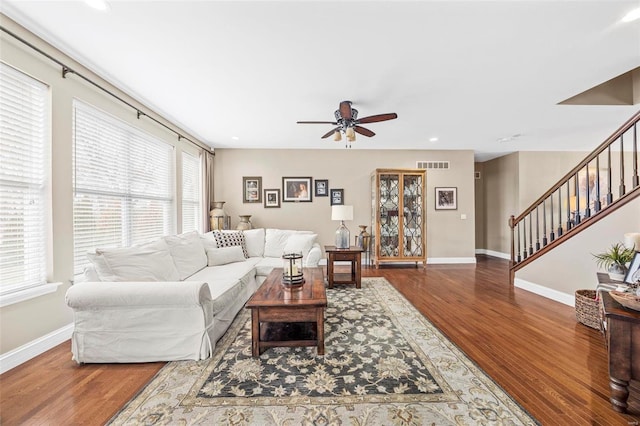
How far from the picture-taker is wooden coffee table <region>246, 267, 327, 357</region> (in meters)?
2.12

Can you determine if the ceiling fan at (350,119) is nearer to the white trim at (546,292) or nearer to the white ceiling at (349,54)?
the white ceiling at (349,54)

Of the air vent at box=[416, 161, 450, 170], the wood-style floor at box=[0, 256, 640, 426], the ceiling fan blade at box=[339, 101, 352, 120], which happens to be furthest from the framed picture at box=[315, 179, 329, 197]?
the wood-style floor at box=[0, 256, 640, 426]

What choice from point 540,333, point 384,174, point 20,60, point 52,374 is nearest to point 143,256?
point 52,374

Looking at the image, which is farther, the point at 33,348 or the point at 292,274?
the point at 292,274

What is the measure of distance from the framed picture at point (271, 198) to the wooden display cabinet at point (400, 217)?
2118 mm

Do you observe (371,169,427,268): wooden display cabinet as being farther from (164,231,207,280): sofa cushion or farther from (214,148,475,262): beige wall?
(164,231,207,280): sofa cushion

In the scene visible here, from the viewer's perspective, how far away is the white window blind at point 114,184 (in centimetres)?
261

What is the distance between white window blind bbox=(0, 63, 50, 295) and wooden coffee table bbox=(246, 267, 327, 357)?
5.96 ft

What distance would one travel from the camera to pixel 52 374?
75.5 inches

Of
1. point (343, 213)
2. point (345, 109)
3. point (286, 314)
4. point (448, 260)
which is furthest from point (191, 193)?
point (448, 260)

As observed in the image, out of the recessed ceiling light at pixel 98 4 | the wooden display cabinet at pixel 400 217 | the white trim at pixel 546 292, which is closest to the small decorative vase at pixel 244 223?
the wooden display cabinet at pixel 400 217

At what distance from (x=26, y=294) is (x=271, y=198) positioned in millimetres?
4066

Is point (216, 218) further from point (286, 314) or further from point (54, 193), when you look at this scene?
point (286, 314)

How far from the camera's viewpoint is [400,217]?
551cm
